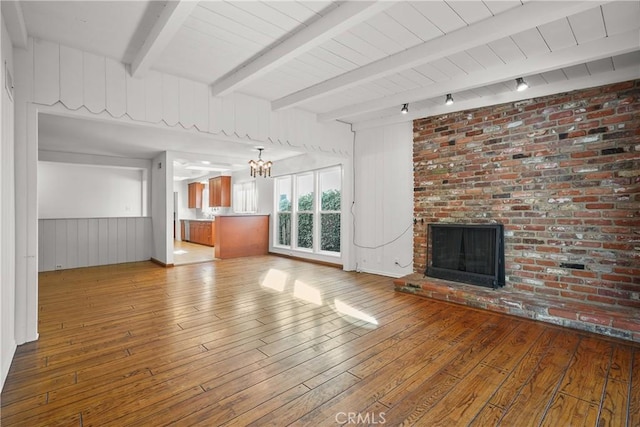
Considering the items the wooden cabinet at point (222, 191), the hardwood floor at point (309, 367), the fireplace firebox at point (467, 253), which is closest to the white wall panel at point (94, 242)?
the hardwood floor at point (309, 367)

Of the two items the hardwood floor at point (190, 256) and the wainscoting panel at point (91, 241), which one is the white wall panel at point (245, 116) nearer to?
the hardwood floor at point (190, 256)

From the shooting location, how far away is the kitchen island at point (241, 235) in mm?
7211

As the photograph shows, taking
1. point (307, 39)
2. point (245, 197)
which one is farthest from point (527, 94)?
point (245, 197)

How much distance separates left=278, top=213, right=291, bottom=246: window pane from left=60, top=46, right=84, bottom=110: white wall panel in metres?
5.03

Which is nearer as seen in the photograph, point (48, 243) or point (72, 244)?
point (48, 243)

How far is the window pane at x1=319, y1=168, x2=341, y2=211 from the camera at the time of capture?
6.34 m

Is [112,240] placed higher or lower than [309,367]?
higher

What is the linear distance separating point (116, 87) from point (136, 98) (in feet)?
0.62

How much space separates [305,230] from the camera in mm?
7094

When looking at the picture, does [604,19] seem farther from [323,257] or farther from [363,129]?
[323,257]

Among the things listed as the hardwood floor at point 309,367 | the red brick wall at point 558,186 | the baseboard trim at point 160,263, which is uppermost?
the red brick wall at point 558,186

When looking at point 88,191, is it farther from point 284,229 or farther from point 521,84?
point 521,84

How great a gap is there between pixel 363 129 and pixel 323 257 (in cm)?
268

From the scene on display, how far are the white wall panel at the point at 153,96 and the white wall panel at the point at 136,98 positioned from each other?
4cm
